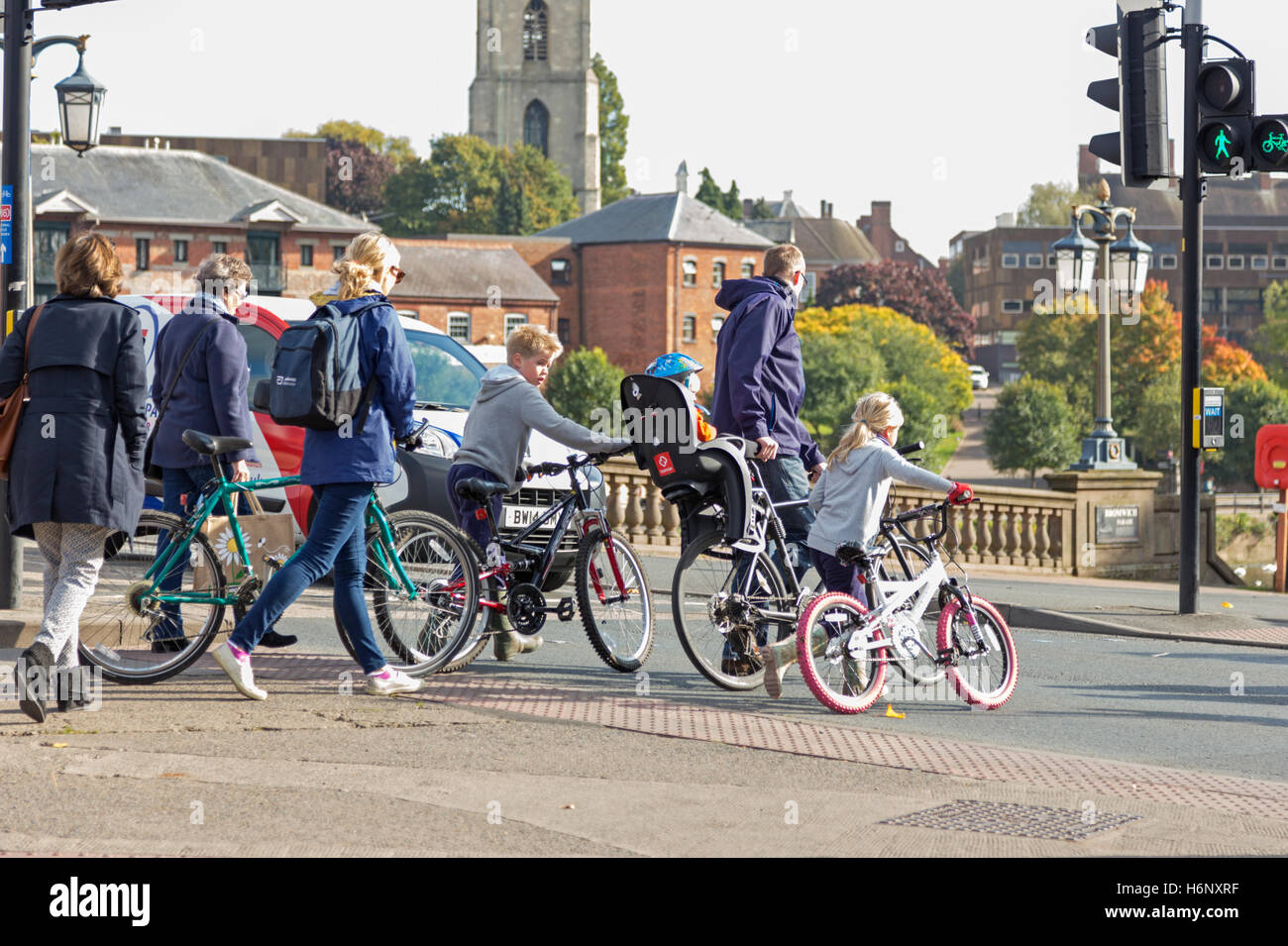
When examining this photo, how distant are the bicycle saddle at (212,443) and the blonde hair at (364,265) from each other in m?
0.91

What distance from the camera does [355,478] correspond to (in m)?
7.25

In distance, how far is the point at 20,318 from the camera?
273 inches

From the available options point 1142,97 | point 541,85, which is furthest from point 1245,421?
point 1142,97

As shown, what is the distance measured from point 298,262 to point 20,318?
75341 mm

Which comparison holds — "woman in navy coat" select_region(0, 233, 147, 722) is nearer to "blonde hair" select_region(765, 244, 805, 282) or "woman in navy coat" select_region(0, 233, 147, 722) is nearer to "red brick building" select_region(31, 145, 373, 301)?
"blonde hair" select_region(765, 244, 805, 282)

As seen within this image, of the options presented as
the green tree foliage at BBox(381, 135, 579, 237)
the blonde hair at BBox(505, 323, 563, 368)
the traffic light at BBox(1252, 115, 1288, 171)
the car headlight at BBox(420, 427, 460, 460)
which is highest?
the green tree foliage at BBox(381, 135, 579, 237)

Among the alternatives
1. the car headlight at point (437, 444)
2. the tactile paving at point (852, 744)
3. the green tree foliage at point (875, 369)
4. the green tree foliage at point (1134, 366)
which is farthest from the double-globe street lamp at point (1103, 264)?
the green tree foliage at point (1134, 366)

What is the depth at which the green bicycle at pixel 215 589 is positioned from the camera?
24.7 ft

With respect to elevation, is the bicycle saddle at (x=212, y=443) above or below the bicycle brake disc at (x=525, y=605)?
above

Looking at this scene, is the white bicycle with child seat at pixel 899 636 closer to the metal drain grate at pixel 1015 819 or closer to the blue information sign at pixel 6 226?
the metal drain grate at pixel 1015 819

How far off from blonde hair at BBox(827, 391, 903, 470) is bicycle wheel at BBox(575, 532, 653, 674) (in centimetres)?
110

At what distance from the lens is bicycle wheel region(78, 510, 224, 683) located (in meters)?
7.52

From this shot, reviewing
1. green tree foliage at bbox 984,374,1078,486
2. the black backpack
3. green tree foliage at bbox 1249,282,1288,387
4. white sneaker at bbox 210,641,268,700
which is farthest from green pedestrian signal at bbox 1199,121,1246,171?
green tree foliage at bbox 1249,282,1288,387
